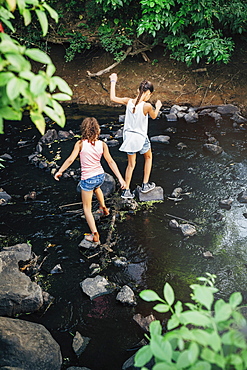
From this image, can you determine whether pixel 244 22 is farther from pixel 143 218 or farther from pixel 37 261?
pixel 37 261

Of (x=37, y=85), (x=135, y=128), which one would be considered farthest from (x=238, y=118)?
(x=37, y=85)

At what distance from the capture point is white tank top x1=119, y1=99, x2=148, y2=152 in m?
5.48

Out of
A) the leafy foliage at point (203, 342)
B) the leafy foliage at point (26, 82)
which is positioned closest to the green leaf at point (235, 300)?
the leafy foliage at point (203, 342)

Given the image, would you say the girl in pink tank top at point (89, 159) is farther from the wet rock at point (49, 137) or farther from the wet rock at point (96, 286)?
the wet rock at point (49, 137)

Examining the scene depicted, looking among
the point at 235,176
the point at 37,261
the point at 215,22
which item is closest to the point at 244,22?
the point at 215,22

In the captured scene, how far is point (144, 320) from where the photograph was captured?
373 cm

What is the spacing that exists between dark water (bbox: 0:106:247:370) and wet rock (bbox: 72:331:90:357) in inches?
2.0

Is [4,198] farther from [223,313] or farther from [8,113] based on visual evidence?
[223,313]

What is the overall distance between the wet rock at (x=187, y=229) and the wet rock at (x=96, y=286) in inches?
55.3

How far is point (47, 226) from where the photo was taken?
5.45 meters

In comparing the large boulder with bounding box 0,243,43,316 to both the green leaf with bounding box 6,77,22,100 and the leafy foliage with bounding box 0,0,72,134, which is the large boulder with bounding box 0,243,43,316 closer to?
the leafy foliage with bounding box 0,0,72,134

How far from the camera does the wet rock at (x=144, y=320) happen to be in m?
3.67

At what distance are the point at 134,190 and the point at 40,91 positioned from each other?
15.8ft

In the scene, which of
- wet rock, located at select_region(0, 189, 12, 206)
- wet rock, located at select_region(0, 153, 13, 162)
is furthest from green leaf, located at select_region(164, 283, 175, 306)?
wet rock, located at select_region(0, 153, 13, 162)
